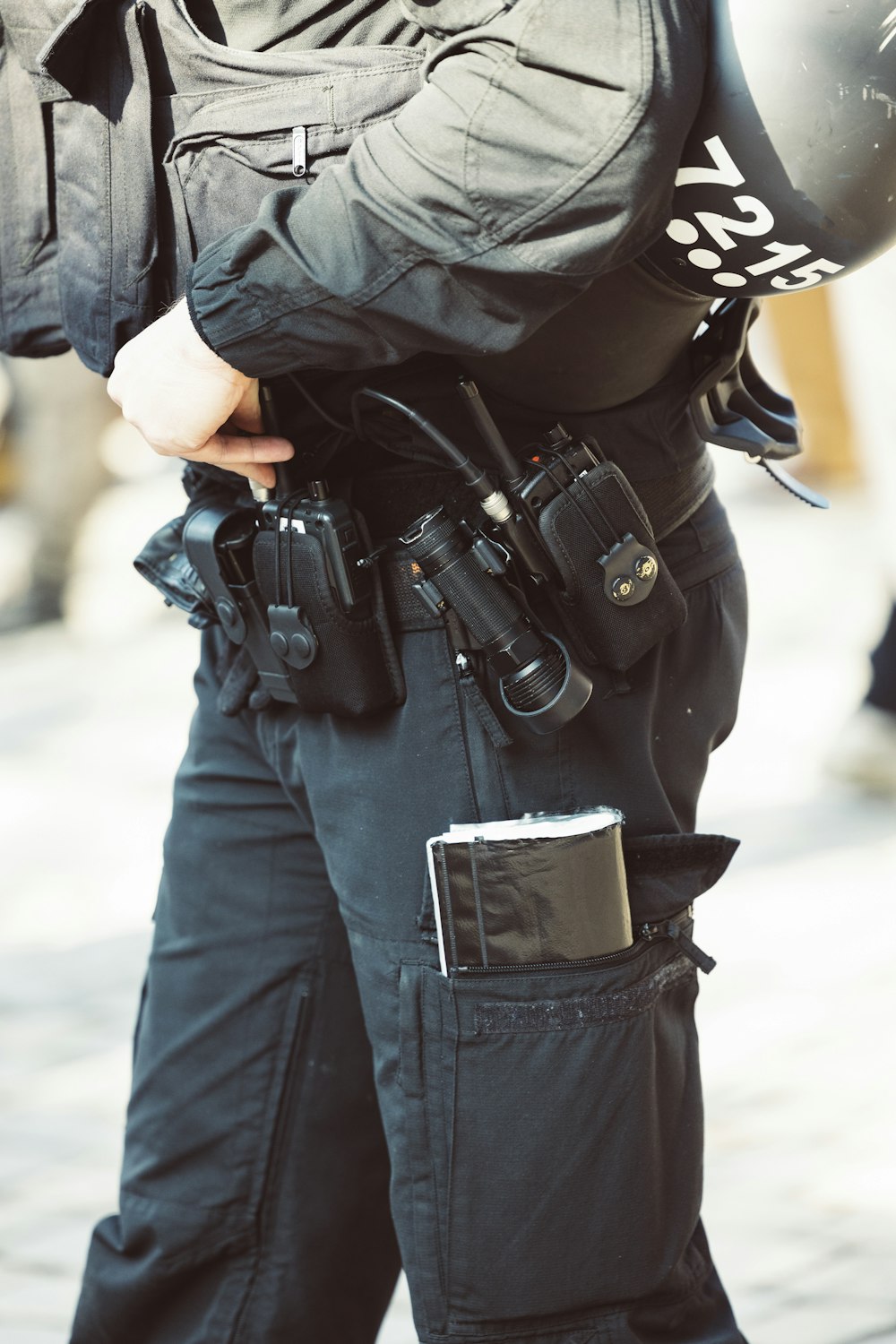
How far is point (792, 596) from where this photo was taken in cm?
587

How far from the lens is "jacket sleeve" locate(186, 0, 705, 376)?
3.52 feet

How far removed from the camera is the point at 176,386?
125 centimetres

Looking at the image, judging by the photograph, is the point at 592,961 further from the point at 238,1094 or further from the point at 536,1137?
the point at 238,1094

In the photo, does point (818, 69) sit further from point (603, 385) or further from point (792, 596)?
point (792, 596)

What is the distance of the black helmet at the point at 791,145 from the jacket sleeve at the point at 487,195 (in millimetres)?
44

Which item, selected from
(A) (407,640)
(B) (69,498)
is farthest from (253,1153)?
(B) (69,498)

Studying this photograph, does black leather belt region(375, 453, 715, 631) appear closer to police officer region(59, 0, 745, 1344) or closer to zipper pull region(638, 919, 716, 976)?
police officer region(59, 0, 745, 1344)

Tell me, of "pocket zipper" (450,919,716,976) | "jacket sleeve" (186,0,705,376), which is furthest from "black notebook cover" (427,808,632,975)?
"jacket sleeve" (186,0,705,376)

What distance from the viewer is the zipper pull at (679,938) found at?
1.29m

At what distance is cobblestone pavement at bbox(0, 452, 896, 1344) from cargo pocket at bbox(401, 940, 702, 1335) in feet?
2.92

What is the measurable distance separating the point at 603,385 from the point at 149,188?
1.43ft

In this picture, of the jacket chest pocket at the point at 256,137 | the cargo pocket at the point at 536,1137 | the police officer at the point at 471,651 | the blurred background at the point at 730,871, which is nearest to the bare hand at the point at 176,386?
the police officer at the point at 471,651

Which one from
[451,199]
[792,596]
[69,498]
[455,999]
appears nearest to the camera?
[451,199]

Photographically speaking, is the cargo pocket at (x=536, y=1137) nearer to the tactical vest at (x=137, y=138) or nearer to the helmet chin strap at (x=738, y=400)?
the helmet chin strap at (x=738, y=400)
